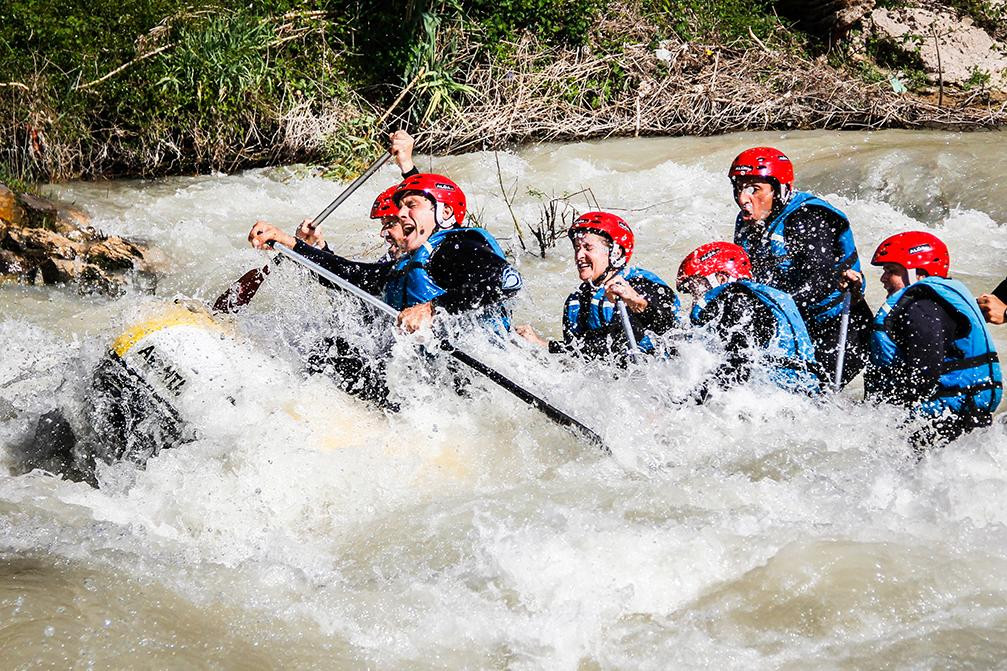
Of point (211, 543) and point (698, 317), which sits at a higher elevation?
point (698, 317)

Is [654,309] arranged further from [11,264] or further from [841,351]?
[11,264]

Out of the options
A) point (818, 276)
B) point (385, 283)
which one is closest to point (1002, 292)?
point (818, 276)

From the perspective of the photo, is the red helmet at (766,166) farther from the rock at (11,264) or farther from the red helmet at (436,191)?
the rock at (11,264)

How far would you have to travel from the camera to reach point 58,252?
7.40 meters

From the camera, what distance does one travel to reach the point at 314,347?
5.45 metres

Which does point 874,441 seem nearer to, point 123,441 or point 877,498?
point 877,498

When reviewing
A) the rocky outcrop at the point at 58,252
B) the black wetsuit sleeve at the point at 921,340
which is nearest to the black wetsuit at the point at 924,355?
the black wetsuit sleeve at the point at 921,340

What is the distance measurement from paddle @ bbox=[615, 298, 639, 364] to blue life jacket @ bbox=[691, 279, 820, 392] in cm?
32

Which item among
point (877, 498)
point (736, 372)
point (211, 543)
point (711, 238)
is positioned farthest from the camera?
point (711, 238)

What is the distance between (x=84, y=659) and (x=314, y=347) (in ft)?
7.97

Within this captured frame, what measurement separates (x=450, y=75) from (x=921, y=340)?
799 centimetres

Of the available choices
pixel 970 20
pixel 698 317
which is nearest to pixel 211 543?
pixel 698 317

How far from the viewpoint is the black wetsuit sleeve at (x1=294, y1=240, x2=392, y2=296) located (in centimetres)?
561

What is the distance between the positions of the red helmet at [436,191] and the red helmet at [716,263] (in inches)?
46.0
